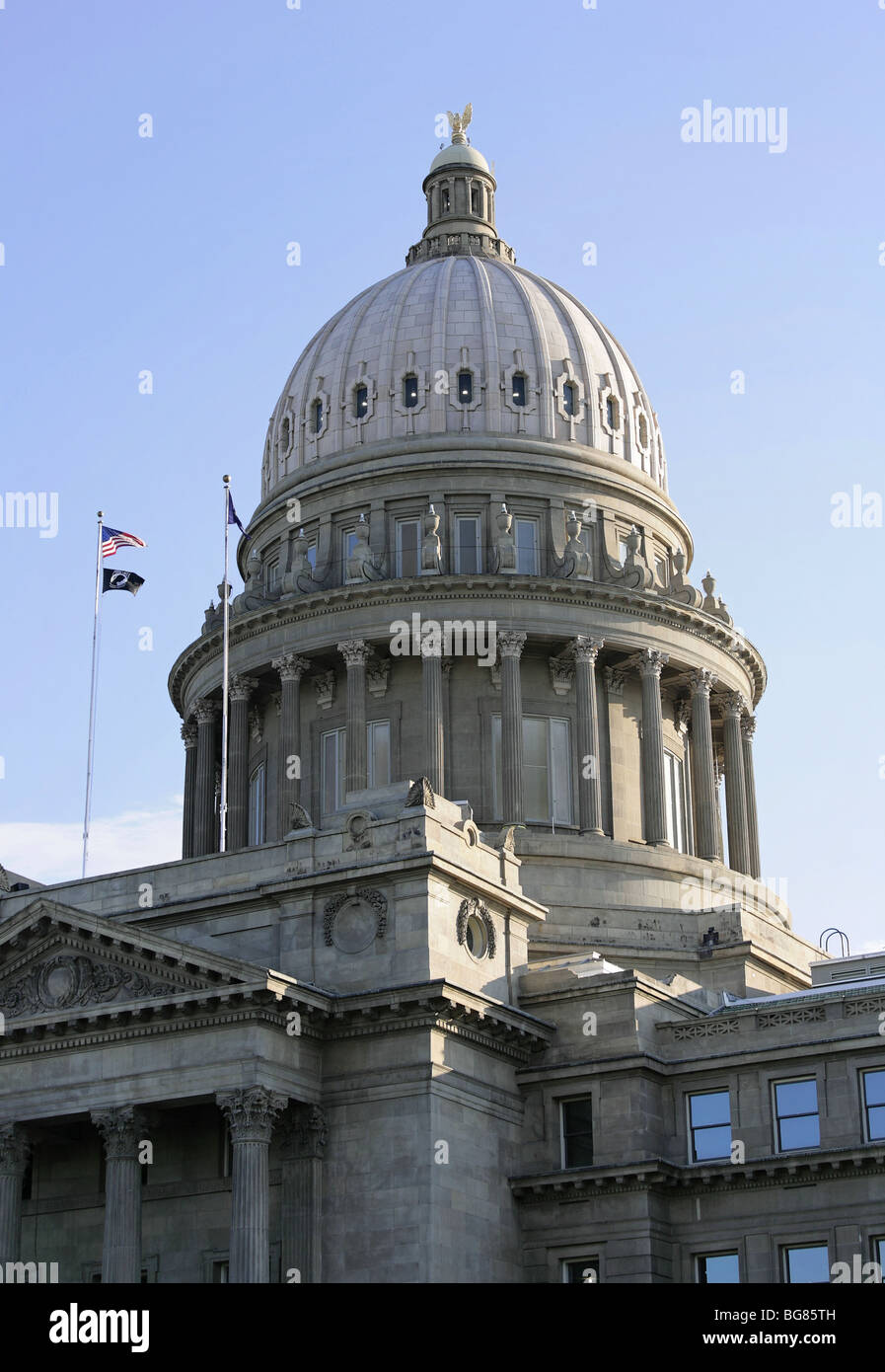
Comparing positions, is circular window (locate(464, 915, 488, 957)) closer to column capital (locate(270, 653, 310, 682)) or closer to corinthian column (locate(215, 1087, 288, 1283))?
corinthian column (locate(215, 1087, 288, 1283))

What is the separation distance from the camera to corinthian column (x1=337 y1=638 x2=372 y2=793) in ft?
244

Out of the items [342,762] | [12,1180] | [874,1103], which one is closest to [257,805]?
[342,762]

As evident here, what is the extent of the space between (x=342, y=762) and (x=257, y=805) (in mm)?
4858

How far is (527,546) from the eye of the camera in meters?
79.5

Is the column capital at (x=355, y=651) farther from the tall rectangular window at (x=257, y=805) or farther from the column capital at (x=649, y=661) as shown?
the column capital at (x=649, y=661)

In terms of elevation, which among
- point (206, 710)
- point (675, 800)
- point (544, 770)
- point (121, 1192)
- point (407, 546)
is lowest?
point (121, 1192)

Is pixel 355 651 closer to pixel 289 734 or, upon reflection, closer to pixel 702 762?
pixel 289 734

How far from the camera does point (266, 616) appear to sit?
78.4 meters

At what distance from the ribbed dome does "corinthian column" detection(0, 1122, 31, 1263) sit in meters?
33.2

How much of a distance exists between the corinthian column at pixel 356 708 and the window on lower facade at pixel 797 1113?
71.5 feet

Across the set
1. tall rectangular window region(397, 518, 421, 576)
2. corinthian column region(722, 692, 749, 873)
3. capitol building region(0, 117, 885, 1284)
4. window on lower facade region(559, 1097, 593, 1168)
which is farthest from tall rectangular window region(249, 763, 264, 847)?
window on lower facade region(559, 1097, 593, 1168)

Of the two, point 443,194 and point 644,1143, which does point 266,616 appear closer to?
point 443,194

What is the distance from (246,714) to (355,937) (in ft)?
78.1
